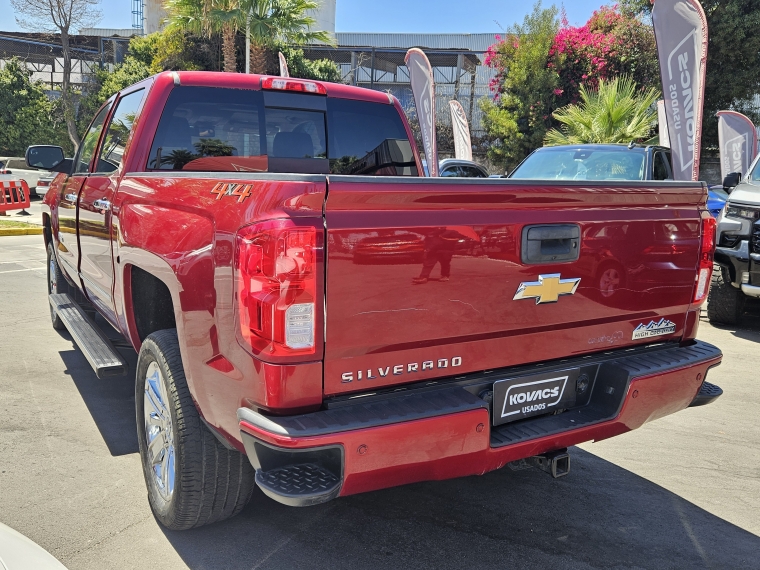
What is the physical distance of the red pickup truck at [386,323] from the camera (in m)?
2.10

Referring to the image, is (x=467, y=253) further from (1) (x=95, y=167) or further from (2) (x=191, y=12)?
(2) (x=191, y=12)

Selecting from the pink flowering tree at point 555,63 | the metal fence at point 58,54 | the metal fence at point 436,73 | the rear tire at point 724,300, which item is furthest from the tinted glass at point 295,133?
the metal fence at point 58,54

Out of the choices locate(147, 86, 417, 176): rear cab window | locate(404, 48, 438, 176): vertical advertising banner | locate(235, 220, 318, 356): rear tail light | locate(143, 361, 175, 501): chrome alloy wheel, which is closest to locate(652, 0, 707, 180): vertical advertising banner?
locate(404, 48, 438, 176): vertical advertising banner

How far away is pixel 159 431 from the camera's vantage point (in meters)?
2.89

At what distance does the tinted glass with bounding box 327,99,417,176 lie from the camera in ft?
13.9

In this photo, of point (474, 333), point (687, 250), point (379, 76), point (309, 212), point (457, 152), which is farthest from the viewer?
point (379, 76)

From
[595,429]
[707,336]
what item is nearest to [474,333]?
[595,429]

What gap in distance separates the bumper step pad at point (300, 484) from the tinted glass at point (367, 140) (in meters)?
2.40

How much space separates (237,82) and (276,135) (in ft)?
1.23

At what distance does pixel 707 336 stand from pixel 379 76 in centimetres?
2768

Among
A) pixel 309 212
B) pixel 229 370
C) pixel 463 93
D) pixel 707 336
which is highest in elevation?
pixel 463 93

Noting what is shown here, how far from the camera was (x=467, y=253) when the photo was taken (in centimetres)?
233

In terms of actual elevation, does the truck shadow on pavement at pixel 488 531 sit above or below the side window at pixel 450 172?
below

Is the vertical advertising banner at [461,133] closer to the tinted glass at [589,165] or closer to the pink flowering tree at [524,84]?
the pink flowering tree at [524,84]
